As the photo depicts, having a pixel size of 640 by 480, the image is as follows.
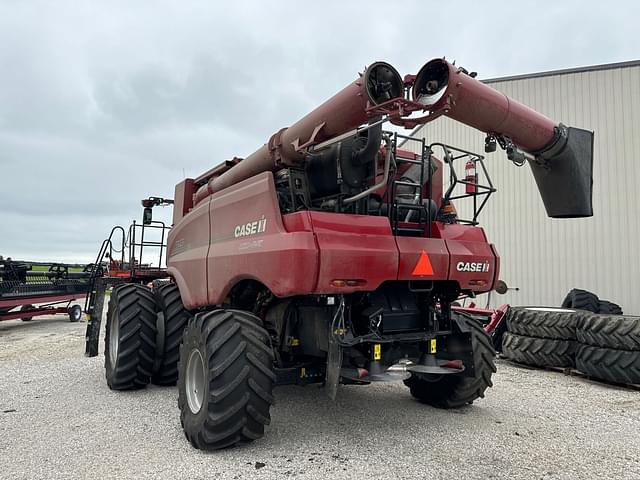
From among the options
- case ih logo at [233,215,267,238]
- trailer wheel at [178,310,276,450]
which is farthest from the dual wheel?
case ih logo at [233,215,267,238]

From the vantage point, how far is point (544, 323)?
765 centimetres

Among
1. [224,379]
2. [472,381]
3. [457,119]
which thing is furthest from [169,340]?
[457,119]

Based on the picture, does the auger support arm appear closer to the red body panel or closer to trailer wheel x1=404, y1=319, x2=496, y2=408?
the red body panel

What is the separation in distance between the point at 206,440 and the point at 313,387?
96.9 inches

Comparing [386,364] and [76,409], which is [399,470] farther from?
[76,409]

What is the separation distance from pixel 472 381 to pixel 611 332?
280 cm

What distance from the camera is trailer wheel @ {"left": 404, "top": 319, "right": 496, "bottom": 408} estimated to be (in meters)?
5.08

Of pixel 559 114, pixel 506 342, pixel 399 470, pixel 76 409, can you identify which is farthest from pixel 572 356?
pixel 559 114

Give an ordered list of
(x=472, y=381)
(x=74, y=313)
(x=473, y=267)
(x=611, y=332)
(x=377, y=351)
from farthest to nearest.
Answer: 1. (x=74, y=313)
2. (x=611, y=332)
3. (x=472, y=381)
4. (x=473, y=267)
5. (x=377, y=351)

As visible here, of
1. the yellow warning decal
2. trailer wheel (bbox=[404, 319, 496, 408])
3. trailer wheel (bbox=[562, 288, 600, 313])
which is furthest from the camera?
trailer wheel (bbox=[562, 288, 600, 313])

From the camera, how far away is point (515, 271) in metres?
13.0

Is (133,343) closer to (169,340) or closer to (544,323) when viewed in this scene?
(169,340)

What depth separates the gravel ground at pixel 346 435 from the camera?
3.71 metres

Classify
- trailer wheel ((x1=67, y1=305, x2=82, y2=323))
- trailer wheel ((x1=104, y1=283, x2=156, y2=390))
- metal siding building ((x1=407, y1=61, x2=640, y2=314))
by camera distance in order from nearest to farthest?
trailer wheel ((x1=104, y1=283, x2=156, y2=390))
metal siding building ((x1=407, y1=61, x2=640, y2=314))
trailer wheel ((x1=67, y1=305, x2=82, y2=323))
